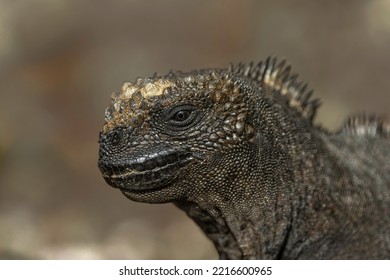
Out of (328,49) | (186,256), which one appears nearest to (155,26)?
(328,49)

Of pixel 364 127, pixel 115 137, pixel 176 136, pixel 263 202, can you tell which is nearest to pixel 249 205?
pixel 263 202

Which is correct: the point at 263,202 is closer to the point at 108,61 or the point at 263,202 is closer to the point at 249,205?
the point at 249,205

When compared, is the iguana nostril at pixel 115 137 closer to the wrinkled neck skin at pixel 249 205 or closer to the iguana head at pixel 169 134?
the iguana head at pixel 169 134

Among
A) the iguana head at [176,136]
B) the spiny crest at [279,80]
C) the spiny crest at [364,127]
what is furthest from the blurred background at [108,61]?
the iguana head at [176,136]

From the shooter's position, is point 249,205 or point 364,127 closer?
point 249,205

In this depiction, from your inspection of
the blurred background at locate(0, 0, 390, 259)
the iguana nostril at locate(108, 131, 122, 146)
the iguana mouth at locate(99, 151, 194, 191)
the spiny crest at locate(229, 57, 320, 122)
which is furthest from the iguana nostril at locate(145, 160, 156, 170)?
the blurred background at locate(0, 0, 390, 259)

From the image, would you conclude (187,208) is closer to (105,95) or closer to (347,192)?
(347,192)
